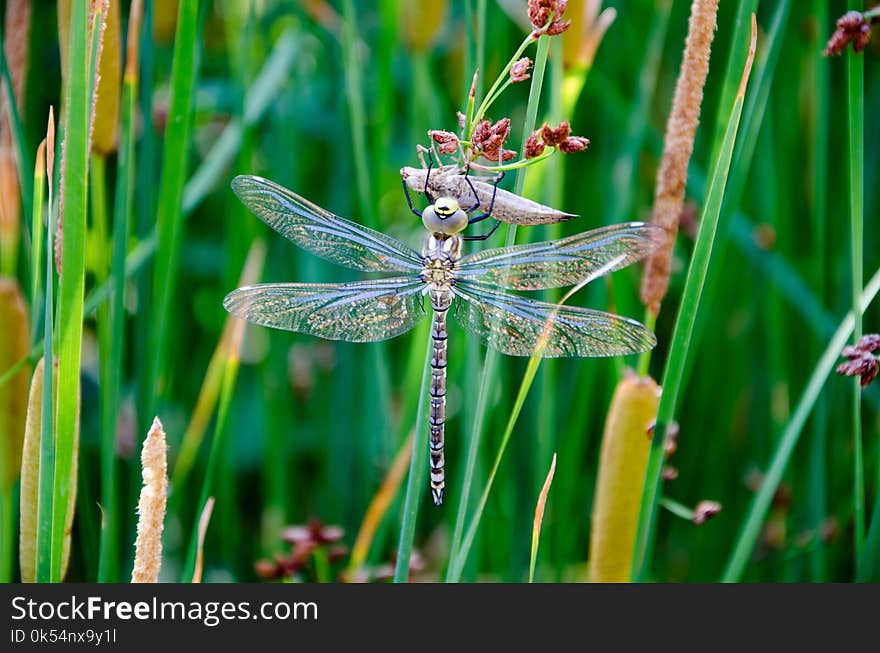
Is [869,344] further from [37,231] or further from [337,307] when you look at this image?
[37,231]

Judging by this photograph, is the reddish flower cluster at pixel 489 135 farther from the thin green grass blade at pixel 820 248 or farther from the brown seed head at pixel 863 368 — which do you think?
the thin green grass blade at pixel 820 248

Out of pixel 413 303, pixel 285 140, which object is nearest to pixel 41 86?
pixel 285 140

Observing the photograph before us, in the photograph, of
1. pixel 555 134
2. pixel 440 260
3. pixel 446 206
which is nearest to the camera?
pixel 555 134

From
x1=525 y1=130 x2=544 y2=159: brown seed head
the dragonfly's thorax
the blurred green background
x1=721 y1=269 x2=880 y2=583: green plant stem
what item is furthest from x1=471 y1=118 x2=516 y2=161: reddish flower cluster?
x1=721 y1=269 x2=880 y2=583: green plant stem

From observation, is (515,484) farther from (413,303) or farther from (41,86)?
(41,86)

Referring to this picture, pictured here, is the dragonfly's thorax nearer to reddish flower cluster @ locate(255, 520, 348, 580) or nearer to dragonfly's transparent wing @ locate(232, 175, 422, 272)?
dragonfly's transparent wing @ locate(232, 175, 422, 272)

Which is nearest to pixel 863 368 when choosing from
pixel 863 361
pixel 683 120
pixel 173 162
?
pixel 863 361
